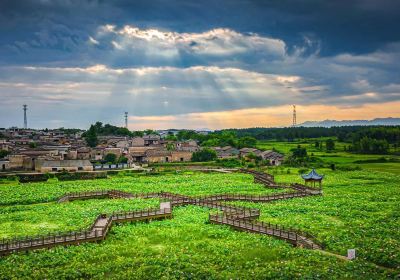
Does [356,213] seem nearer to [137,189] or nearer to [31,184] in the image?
[137,189]

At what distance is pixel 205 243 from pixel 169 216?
10151 mm

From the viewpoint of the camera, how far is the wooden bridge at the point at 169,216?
29.2 m

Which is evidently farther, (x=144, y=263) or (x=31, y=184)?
(x=31, y=184)

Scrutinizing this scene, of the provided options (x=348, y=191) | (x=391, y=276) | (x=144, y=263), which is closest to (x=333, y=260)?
(x=391, y=276)

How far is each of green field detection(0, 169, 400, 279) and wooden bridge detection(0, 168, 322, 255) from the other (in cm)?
87

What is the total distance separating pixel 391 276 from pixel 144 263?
15.0 metres

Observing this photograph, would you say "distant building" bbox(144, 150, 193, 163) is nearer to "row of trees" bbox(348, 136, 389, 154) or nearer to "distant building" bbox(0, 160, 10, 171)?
"distant building" bbox(0, 160, 10, 171)

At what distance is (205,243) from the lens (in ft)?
99.0

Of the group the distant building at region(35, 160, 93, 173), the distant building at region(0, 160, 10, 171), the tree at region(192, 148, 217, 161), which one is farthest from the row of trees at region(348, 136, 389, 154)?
the distant building at region(0, 160, 10, 171)

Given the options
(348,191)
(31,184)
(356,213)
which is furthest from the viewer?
(31,184)

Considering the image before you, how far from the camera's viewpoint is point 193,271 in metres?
24.1

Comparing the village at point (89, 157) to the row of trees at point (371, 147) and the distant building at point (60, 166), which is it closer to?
the distant building at point (60, 166)

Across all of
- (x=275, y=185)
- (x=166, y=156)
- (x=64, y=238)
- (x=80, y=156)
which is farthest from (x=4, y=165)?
(x=64, y=238)

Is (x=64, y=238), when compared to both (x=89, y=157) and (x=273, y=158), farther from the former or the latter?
(x=89, y=157)
